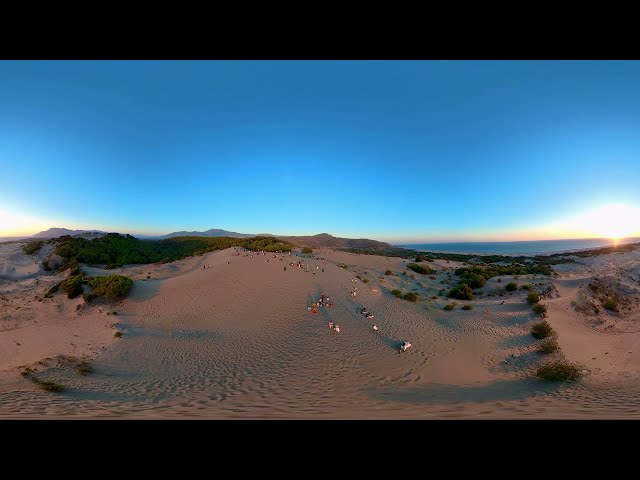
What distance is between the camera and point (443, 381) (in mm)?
7066

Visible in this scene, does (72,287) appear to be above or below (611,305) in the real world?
above

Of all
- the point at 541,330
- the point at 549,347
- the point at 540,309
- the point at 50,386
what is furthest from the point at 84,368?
the point at 540,309

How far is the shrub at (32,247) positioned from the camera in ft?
93.7

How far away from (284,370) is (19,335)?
10.5 metres

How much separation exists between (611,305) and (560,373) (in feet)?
32.6

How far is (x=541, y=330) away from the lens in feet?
33.6

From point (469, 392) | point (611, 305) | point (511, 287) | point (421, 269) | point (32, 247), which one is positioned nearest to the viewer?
point (469, 392)

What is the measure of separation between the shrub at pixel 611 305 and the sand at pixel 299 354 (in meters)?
0.80

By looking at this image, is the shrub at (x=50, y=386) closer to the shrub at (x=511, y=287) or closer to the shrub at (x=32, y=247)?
the shrub at (x=511, y=287)

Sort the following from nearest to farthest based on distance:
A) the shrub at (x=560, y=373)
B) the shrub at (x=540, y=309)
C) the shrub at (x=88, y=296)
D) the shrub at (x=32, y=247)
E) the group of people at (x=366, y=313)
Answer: the shrub at (x=560, y=373), the group of people at (x=366, y=313), the shrub at (x=540, y=309), the shrub at (x=88, y=296), the shrub at (x=32, y=247)

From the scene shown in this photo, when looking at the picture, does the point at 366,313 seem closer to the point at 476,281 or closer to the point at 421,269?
the point at 476,281

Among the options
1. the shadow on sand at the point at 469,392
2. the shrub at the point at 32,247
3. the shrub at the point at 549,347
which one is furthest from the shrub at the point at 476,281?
the shrub at the point at 32,247
